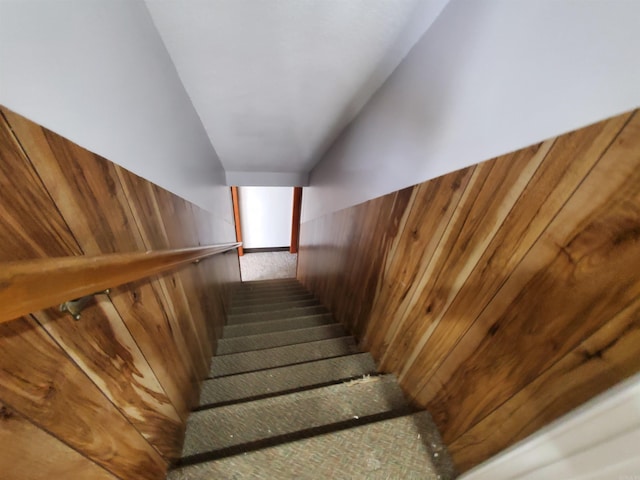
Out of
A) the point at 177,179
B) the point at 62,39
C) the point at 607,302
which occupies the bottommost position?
the point at 607,302

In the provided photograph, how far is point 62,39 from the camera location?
1.58 ft

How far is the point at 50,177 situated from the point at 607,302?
1.14 m

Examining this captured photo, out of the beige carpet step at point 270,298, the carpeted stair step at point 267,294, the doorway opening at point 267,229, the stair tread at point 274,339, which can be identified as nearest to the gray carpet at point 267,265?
the doorway opening at point 267,229

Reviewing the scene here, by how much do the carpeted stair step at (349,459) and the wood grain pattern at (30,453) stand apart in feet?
1.66

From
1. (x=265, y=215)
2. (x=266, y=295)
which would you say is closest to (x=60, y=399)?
(x=266, y=295)

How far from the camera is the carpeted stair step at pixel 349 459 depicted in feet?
2.64

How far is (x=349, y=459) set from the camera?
85cm

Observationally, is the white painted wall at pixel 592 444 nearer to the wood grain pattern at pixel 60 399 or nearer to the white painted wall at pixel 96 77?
the wood grain pattern at pixel 60 399

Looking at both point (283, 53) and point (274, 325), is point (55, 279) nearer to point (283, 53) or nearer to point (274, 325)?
point (283, 53)

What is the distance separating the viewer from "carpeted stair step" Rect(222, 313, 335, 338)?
2021 millimetres

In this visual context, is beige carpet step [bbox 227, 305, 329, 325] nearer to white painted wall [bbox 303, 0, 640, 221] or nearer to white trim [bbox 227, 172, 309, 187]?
white painted wall [bbox 303, 0, 640, 221]

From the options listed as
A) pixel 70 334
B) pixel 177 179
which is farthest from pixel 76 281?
pixel 177 179

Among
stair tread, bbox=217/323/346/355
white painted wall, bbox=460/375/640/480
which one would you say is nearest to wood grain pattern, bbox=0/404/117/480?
white painted wall, bbox=460/375/640/480

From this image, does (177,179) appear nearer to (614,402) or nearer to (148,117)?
(148,117)
